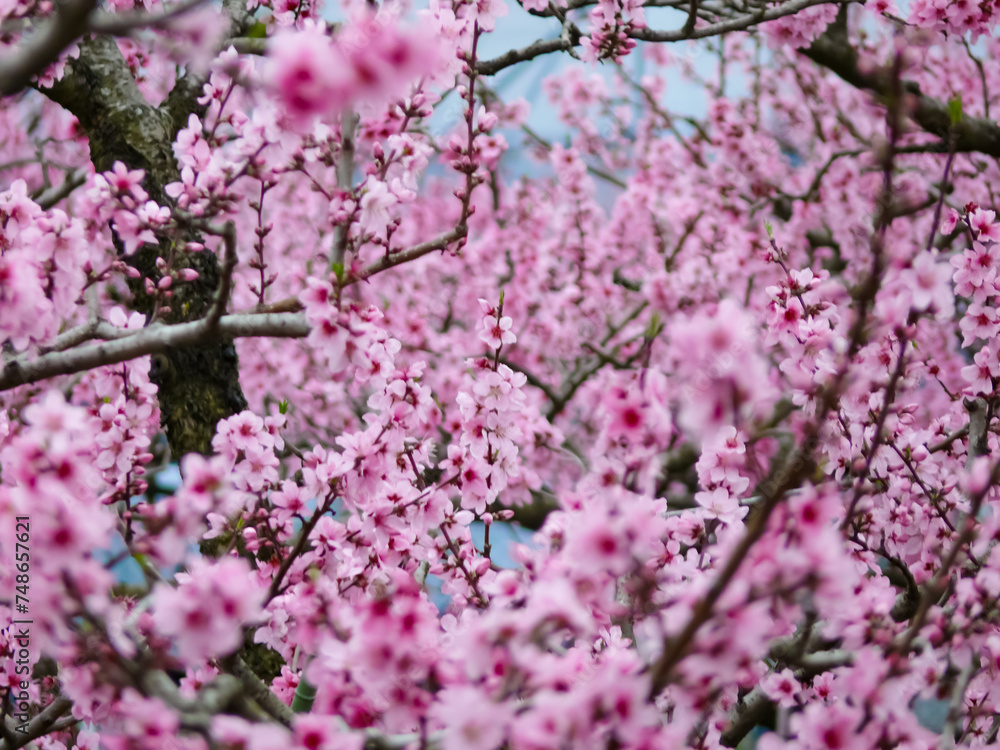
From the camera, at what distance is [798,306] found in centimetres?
277

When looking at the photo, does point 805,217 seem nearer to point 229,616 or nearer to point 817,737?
point 817,737

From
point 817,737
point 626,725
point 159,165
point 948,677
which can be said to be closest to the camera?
point 626,725

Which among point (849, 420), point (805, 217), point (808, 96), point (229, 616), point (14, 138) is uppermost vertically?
point (808, 96)

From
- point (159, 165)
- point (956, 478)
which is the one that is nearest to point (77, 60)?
point (159, 165)

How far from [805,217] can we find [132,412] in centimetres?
639

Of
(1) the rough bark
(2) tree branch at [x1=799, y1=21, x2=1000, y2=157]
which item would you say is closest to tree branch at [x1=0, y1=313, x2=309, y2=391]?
(1) the rough bark

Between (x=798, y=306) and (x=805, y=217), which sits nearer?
(x=798, y=306)

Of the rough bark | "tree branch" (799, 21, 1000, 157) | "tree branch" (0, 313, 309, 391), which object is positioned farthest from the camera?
"tree branch" (799, 21, 1000, 157)

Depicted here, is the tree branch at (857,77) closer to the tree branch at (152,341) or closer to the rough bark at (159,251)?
the rough bark at (159,251)

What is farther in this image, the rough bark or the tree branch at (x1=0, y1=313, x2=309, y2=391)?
the rough bark

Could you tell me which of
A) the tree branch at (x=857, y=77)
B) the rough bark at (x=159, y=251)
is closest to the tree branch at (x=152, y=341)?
the rough bark at (x=159, y=251)

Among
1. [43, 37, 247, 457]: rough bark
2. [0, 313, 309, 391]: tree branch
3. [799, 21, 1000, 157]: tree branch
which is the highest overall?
[799, 21, 1000, 157]: tree branch

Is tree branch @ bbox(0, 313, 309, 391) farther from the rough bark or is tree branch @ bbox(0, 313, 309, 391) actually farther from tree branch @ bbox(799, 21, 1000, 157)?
tree branch @ bbox(799, 21, 1000, 157)

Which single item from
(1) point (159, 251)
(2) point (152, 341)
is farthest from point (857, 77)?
(2) point (152, 341)
